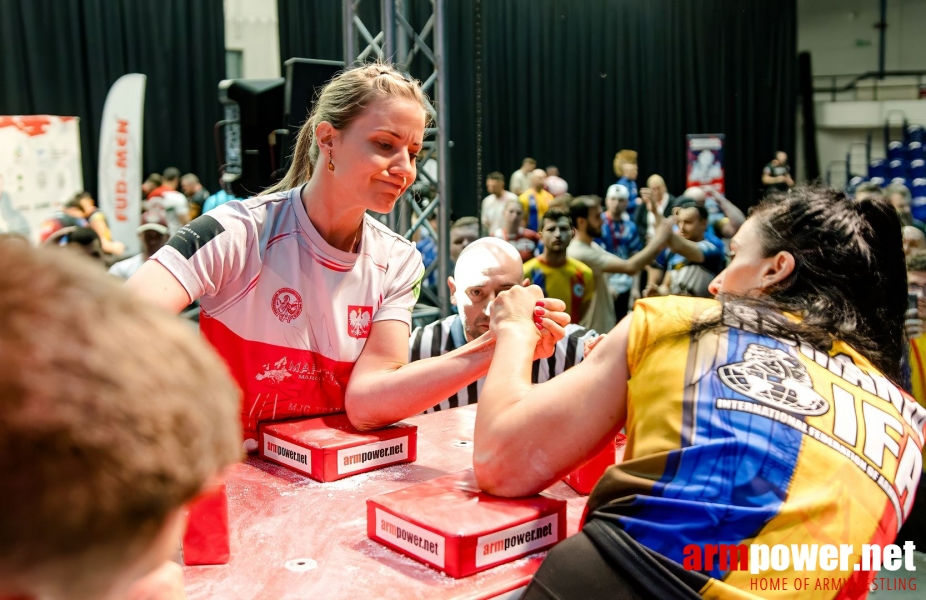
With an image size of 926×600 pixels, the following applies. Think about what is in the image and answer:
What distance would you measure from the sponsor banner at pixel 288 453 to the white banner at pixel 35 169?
165 inches

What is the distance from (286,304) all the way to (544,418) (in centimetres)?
81

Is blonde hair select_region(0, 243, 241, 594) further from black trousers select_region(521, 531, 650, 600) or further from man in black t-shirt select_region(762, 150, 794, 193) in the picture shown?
man in black t-shirt select_region(762, 150, 794, 193)

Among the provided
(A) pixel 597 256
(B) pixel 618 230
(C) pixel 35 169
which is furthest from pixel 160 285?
(B) pixel 618 230

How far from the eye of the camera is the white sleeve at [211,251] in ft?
5.21

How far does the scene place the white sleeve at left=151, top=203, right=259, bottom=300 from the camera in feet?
5.21

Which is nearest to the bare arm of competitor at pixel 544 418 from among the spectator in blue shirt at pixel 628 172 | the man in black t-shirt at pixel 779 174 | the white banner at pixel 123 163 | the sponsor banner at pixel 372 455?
the sponsor banner at pixel 372 455

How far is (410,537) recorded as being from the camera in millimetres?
1158

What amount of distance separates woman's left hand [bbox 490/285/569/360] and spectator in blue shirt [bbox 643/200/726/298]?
3.20 meters

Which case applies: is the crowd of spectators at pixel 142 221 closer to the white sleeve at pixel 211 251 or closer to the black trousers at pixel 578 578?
the white sleeve at pixel 211 251

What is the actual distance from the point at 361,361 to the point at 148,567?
1.36 meters

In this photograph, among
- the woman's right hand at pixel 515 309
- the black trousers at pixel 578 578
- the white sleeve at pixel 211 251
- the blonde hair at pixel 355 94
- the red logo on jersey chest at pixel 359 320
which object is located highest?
the blonde hair at pixel 355 94

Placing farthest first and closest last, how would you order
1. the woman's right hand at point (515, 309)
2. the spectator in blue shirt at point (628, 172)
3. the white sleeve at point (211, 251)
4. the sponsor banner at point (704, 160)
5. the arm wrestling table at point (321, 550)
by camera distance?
1. the sponsor banner at point (704, 160)
2. the spectator in blue shirt at point (628, 172)
3. the white sleeve at point (211, 251)
4. the woman's right hand at point (515, 309)
5. the arm wrestling table at point (321, 550)

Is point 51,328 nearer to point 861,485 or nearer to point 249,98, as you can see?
point 861,485

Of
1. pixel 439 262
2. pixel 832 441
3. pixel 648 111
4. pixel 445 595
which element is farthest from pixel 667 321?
pixel 648 111
